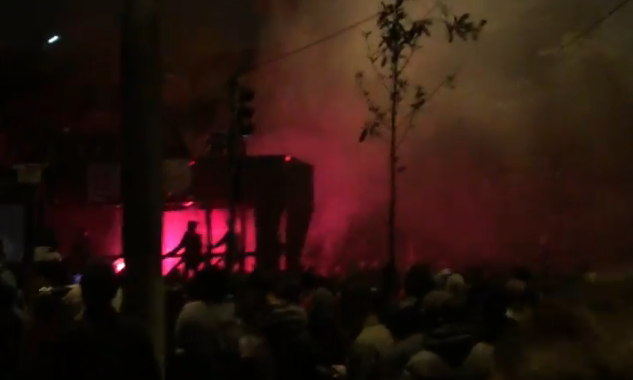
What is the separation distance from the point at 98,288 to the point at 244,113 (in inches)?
311

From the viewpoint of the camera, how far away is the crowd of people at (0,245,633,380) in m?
1.32

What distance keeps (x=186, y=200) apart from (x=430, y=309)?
14700 mm

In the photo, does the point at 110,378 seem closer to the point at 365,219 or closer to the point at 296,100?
the point at 365,219

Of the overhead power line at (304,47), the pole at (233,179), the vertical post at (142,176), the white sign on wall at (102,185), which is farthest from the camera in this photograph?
the overhead power line at (304,47)

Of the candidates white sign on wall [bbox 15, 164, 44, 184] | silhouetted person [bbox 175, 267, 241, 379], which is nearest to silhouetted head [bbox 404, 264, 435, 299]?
silhouetted person [bbox 175, 267, 241, 379]

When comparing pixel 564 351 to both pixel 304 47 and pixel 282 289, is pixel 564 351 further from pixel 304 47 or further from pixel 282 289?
pixel 304 47

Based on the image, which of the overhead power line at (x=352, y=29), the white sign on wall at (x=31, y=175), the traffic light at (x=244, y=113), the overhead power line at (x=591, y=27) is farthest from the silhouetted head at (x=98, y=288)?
the overhead power line at (x=591, y=27)

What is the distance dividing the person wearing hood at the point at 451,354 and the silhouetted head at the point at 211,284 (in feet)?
5.37

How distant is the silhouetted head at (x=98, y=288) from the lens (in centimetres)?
374

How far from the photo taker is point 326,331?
20.7 ft

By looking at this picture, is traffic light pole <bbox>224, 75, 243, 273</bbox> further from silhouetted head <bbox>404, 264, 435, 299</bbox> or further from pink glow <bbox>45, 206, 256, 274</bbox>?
pink glow <bbox>45, 206, 256, 274</bbox>

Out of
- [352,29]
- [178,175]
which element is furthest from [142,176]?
[352,29]

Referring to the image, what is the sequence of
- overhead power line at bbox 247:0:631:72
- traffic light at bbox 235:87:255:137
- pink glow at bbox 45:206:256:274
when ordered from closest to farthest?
traffic light at bbox 235:87:255:137 < pink glow at bbox 45:206:256:274 < overhead power line at bbox 247:0:631:72

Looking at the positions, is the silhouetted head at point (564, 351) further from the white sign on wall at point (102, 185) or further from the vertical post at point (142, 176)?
the white sign on wall at point (102, 185)
